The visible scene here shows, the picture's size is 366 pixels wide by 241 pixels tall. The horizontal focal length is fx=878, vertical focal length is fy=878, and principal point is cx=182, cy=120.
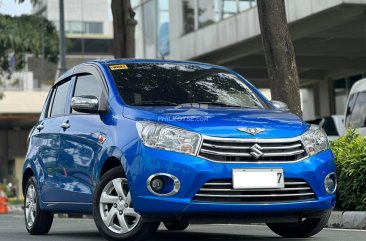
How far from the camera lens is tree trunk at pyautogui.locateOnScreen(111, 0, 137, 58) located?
18.4 metres

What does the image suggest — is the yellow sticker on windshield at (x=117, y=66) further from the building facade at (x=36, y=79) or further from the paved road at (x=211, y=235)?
the building facade at (x=36, y=79)

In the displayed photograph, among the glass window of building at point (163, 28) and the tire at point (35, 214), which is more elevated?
the glass window of building at point (163, 28)

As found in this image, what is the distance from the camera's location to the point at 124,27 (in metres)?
18.5

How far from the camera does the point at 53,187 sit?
9016 mm

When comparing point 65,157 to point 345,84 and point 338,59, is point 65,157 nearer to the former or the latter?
point 338,59

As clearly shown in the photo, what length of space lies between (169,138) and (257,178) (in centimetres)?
78

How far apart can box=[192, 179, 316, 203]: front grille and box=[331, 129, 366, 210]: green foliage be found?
3364 millimetres

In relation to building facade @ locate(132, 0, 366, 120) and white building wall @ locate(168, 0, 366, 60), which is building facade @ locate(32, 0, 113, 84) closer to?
building facade @ locate(132, 0, 366, 120)

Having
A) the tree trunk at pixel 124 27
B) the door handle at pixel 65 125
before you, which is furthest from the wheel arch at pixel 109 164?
the tree trunk at pixel 124 27

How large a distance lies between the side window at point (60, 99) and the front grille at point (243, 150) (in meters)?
2.71

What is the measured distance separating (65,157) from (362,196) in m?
3.84

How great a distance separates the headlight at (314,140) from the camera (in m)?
7.38

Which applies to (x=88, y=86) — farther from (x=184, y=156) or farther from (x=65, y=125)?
(x=184, y=156)

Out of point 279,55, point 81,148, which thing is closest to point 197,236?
point 81,148
